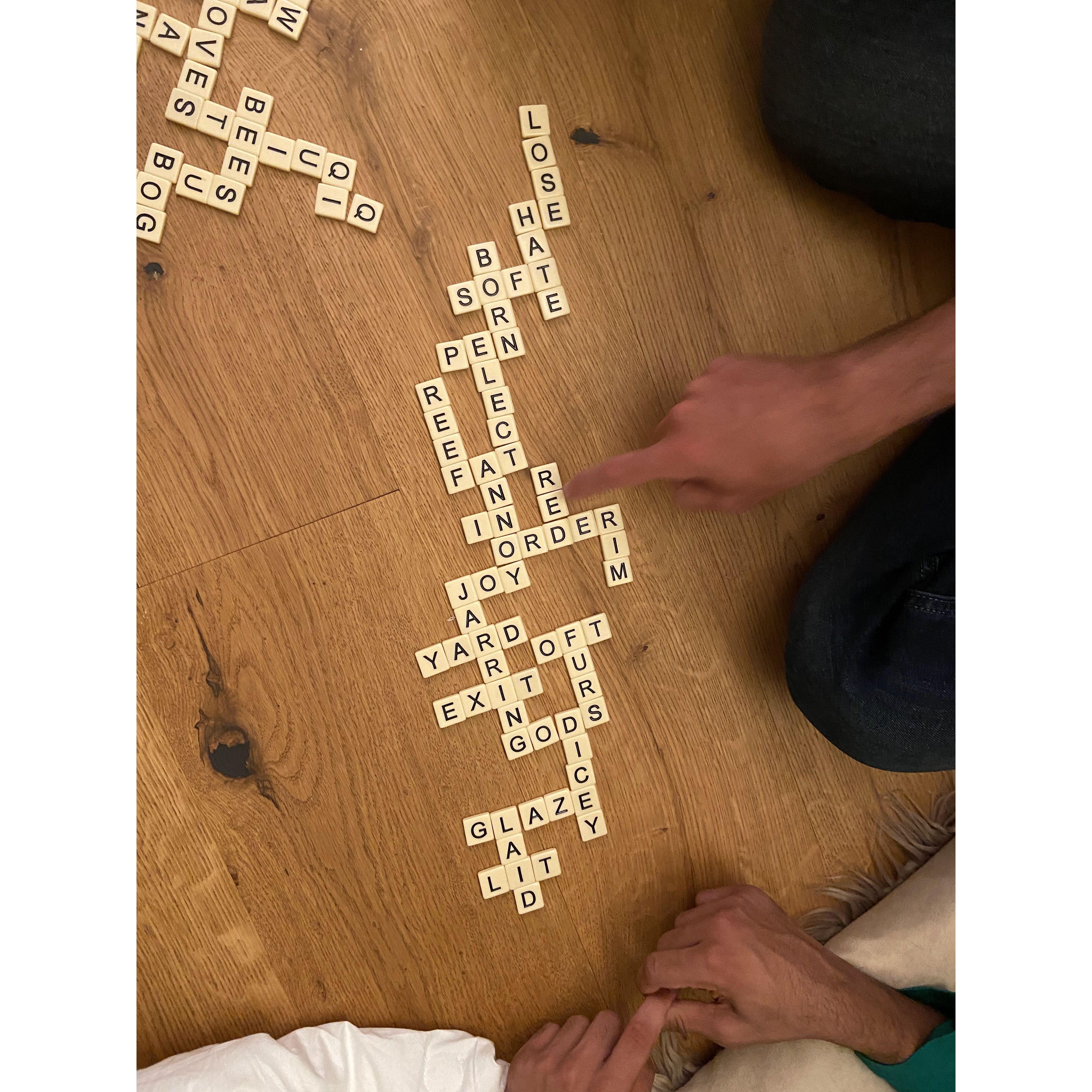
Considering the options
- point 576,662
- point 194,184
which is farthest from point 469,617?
point 194,184

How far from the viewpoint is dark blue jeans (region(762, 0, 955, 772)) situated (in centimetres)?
93

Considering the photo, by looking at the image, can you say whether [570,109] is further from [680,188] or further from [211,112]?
[211,112]

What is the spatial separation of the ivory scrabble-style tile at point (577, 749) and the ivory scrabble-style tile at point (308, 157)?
73cm

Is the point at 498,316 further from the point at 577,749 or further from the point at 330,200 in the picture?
the point at 577,749

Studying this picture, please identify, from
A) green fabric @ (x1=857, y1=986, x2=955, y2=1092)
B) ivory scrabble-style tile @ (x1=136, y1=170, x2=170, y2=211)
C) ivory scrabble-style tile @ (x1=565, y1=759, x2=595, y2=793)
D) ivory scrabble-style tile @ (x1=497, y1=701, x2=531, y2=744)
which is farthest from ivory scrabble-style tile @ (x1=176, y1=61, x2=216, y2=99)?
green fabric @ (x1=857, y1=986, x2=955, y2=1092)

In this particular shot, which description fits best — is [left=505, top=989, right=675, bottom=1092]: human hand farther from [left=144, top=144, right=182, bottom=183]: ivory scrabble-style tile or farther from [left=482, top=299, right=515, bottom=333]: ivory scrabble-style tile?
[left=144, top=144, right=182, bottom=183]: ivory scrabble-style tile

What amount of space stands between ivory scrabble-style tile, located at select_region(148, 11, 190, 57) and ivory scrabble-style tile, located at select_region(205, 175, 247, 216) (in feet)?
0.46

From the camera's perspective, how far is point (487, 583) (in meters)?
1.05

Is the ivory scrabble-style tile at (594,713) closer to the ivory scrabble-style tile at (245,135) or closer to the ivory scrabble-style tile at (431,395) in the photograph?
the ivory scrabble-style tile at (431,395)

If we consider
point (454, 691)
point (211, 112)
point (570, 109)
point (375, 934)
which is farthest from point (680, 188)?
point (375, 934)

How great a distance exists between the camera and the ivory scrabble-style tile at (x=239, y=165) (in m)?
0.99

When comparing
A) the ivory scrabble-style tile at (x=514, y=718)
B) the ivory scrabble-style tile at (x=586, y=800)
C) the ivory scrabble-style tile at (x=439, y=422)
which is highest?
the ivory scrabble-style tile at (x=439, y=422)

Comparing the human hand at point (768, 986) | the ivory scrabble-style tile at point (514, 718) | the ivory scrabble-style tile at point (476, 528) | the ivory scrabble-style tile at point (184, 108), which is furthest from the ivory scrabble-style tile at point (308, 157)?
the human hand at point (768, 986)

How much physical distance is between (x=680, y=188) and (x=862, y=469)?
1.37 ft
